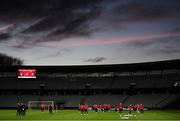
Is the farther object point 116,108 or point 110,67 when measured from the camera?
point 110,67

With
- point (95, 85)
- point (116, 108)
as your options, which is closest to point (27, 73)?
point (95, 85)

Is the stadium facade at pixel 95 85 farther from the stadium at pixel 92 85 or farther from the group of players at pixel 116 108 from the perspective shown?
the group of players at pixel 116 108

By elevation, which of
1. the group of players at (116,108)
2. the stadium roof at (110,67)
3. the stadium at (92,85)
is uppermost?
the stadium roof at (110,67)

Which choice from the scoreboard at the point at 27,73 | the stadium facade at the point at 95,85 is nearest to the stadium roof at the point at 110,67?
the stadium facade at the point at 95,85

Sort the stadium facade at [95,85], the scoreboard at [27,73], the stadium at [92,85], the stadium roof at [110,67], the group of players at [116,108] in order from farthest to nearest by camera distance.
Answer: the scoreboard at [27,73] → the stadium facade at [95,85] → the stadium at [92,85] → the stadium roof at [110,67] → the group of players at [116,108]

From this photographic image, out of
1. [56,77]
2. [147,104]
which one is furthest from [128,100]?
[56,77]

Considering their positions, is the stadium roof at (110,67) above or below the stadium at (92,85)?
above

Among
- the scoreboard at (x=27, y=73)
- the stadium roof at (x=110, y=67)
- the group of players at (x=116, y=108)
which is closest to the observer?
the group of players at (x=116, y=108)

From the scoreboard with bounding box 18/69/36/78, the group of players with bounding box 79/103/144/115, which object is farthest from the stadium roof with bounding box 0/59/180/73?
the group of players with bounding box 79/103/144/115

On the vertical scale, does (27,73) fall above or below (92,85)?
above

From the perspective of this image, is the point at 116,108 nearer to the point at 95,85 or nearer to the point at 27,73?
the point at 95,85

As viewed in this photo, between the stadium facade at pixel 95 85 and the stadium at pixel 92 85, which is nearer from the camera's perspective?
the stadium at pixel 92 85

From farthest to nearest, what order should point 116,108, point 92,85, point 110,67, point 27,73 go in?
point 92,85
point 110,67
point 27,73
point 116,108

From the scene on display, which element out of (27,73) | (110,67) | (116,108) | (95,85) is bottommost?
(116,108)
